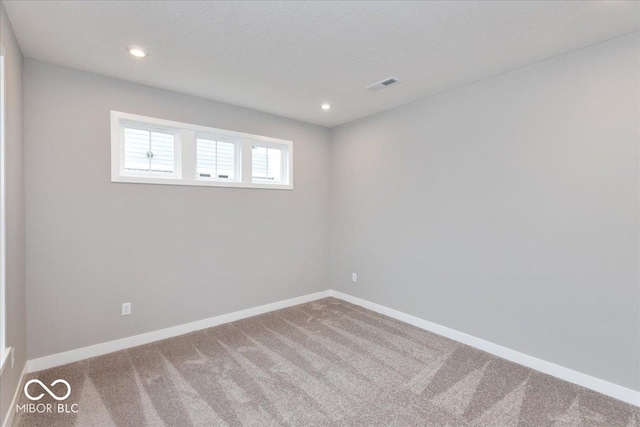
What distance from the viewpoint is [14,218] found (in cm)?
211

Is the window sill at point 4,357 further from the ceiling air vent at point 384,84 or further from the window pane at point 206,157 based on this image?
the ceiling air vent at point 384,84

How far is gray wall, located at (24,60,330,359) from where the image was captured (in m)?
2.56

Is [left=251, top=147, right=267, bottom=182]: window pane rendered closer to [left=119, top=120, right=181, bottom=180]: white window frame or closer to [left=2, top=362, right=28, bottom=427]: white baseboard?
[left=119, top=120, right=181, bottom=180]: white window frame

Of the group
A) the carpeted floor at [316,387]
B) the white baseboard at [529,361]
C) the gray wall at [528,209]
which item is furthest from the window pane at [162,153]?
the white baseboard at [529,361]

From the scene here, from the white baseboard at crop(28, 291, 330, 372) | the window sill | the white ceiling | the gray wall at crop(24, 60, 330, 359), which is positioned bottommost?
the white baseboard at crop(28, 291, 330, 372)

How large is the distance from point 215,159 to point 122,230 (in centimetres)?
124

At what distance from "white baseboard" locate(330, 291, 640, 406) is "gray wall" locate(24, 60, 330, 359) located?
5.65 feet

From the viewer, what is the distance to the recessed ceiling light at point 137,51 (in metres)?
2.33

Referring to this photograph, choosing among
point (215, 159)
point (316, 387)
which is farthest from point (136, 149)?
point (316, 387)

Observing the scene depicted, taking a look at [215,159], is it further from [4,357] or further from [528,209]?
[528,209]

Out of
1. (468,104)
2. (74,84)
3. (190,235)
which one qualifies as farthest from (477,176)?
(74,84)

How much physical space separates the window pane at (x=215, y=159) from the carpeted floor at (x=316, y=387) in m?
1.81

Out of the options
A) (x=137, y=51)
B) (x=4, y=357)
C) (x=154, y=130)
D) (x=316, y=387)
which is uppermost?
(x=137, y=51)

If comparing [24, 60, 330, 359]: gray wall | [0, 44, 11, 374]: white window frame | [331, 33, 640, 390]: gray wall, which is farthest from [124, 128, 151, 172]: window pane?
[331, 33, 640, 390]: gray wall
